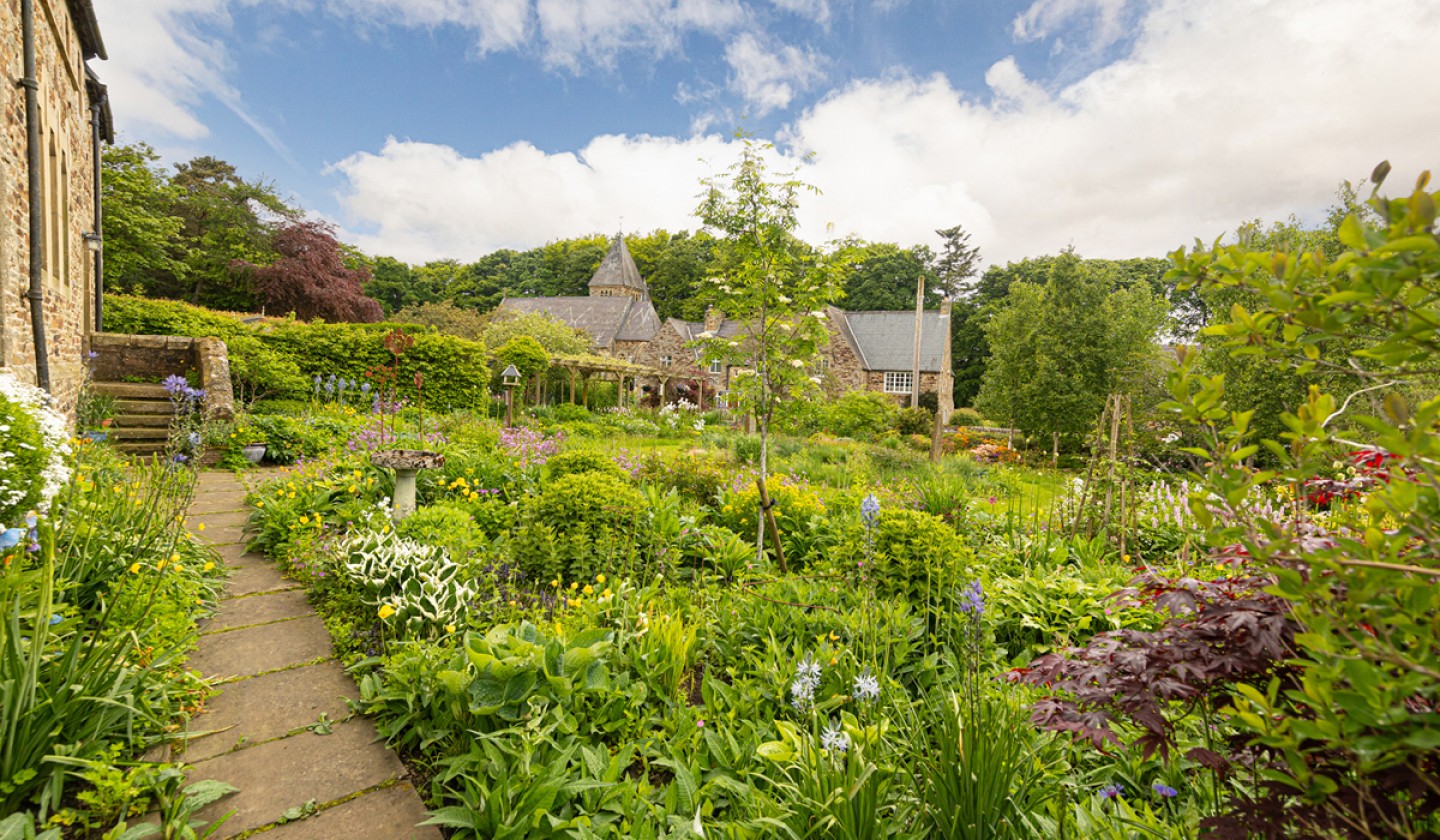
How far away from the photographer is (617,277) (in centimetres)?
4675

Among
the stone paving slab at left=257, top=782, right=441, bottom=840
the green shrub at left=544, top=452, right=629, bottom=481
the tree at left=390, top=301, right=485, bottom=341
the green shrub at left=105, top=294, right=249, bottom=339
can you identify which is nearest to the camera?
the stone paving slab at left=257, top=782, right=441, bottom=840

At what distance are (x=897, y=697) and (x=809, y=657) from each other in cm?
43

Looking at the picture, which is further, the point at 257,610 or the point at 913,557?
the point at 913,557

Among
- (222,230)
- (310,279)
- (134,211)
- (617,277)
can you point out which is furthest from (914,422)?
(617,277)

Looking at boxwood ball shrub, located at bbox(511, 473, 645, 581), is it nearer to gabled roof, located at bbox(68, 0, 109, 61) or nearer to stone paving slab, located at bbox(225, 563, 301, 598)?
stone paving slab, located at bbox(225, 563, 301, 598)

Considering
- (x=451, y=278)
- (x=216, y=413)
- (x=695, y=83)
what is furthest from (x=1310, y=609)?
(x=451, y=278)

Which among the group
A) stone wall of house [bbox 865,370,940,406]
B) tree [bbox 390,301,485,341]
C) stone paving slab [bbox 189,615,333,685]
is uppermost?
tree [bbox 390,301,485,341]

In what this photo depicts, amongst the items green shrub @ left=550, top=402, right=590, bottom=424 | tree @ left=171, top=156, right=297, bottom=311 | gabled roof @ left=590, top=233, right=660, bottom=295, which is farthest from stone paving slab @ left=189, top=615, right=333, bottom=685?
gabled roof @ left=590, top=233, right=660, bottom=295

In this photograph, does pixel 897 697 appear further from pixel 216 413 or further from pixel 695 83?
pixel 695 83

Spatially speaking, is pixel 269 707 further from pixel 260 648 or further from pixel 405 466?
pixel 405 466

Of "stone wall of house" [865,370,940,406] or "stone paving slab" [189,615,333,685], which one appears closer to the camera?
"stone paving slab" [189,615,333,685]

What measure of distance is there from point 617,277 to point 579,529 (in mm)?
44892

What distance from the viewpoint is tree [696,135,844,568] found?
5098 mm

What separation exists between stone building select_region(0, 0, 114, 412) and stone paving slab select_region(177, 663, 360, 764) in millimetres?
4608
